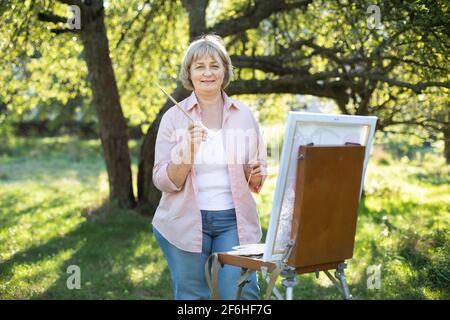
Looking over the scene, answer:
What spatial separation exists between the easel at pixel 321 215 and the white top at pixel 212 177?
1.55 ft

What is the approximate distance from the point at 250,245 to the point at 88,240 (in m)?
4.45

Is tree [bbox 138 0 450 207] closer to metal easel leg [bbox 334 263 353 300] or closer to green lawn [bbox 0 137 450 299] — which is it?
green lawn [bbox 0 137 450 299]

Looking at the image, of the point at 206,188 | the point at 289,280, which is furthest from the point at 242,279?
the point at 206,188

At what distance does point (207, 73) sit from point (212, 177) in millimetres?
524

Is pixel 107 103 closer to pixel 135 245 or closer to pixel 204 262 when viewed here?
pixel 135 245

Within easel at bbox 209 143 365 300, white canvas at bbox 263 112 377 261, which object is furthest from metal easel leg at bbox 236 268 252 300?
white canvas at bbox 263 112 377 261

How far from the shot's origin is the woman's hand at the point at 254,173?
11.3 ft

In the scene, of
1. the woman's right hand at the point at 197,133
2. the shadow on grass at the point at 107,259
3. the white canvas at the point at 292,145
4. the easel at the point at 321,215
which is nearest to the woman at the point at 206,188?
the woman's right hand at the point at 197,133

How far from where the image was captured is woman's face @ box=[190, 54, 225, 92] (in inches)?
135

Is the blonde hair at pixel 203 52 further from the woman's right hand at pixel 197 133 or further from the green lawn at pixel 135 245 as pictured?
the green lawn at pixel 135 245

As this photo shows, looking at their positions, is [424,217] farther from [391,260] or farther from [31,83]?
[31,83]

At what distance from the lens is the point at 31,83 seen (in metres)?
9.79

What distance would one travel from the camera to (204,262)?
349 cm

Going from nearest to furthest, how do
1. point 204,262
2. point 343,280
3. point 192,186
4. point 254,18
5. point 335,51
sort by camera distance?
point 343,280 < point 192,186 < point 204,262 < point 335,51 < point 254,18
